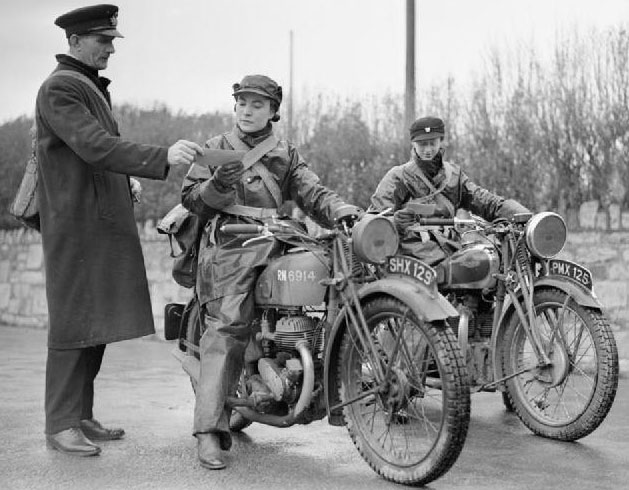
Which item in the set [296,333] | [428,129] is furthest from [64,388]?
[428,129]

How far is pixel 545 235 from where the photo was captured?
21.0 ft

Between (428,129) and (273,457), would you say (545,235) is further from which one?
(273,457)

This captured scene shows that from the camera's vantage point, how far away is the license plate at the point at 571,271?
20.9 feet

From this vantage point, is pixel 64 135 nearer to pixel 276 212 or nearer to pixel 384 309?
pixel 276 212

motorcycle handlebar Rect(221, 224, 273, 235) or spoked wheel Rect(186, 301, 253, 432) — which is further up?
motorcycle handlebar Rect(221, 224, 273, 235)

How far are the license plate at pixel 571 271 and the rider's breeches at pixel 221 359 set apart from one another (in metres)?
1.78

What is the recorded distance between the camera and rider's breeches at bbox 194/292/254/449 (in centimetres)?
559

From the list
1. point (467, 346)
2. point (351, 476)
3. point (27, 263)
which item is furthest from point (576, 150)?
point (27, 263)

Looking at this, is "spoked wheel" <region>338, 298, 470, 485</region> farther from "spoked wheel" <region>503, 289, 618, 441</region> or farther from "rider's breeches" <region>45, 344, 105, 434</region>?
"rider's breeches" <region>45, 344, 105, 434</region>

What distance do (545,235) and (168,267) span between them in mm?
7992

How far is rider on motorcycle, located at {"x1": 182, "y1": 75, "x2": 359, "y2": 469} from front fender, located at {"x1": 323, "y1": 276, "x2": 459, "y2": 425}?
51 cm

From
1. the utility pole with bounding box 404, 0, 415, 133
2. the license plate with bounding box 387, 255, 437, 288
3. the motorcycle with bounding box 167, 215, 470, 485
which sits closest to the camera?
the motorcycle with bounding box 167, 215, 470, 485

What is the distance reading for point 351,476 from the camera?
5.34m

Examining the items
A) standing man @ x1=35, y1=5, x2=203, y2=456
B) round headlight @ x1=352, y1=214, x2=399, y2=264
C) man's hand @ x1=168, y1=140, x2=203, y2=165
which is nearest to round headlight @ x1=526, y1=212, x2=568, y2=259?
round headlight @ x1=352, y1=214, x2=399, y2=264
